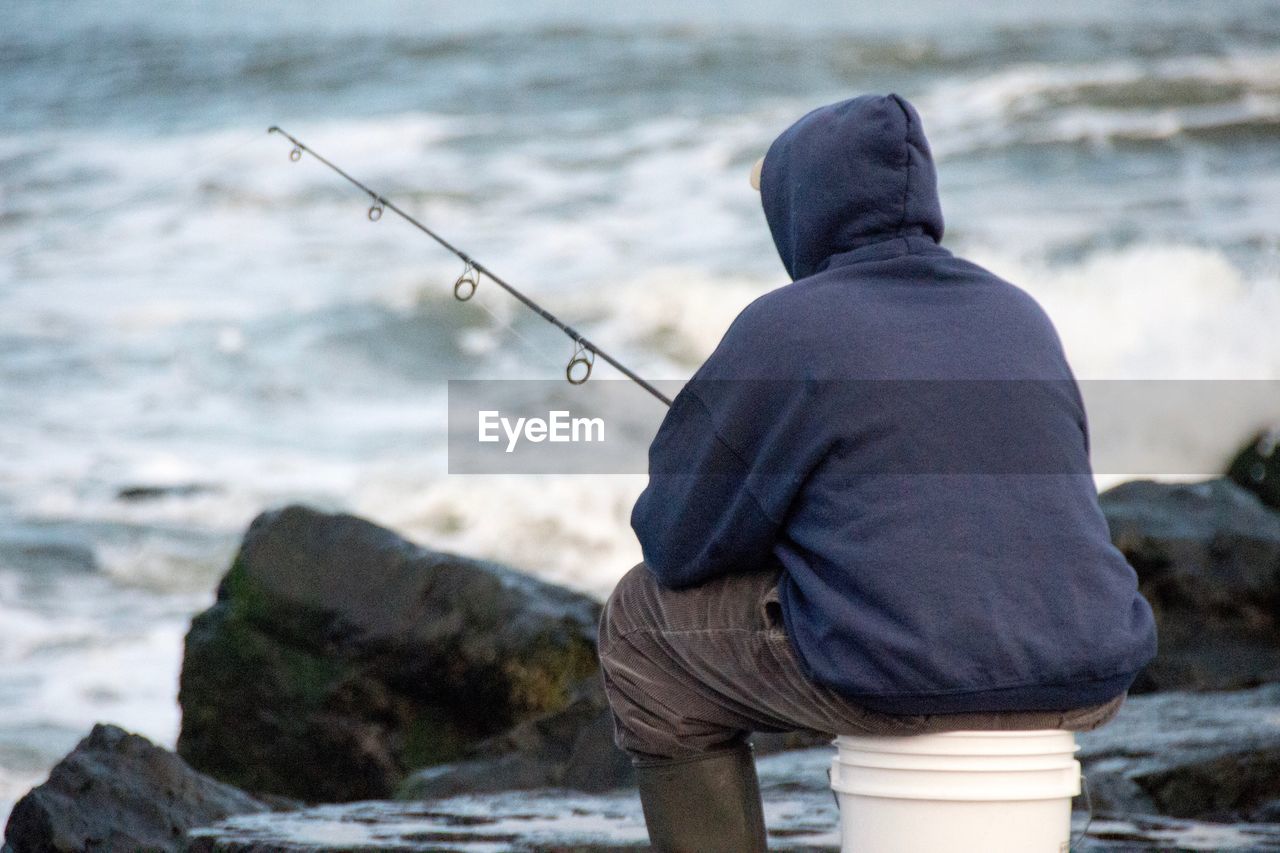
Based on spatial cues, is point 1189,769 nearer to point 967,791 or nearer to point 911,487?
point 967,791

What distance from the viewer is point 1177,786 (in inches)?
140

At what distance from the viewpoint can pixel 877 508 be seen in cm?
189

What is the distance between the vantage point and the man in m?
1.88

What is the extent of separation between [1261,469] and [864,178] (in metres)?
6.04

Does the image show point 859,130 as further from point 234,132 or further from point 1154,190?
point 234,132

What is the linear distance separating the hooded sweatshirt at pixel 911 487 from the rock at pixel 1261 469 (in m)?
5.59

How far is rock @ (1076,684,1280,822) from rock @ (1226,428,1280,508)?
3454mm

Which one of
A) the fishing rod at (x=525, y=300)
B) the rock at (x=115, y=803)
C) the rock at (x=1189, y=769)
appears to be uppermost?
the fishing rod at (x=525, y=300)

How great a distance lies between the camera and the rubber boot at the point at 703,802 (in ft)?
7.08

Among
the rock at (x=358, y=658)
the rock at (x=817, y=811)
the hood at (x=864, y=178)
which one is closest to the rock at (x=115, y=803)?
the rock at (x=817, y=811)

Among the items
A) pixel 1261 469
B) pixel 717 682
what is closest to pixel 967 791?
pixel 717 682

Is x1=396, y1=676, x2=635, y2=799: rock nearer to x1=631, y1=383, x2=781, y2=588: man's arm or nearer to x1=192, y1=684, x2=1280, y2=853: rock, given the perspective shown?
x1=192, y1=684, x2=1280, y2=853: rock

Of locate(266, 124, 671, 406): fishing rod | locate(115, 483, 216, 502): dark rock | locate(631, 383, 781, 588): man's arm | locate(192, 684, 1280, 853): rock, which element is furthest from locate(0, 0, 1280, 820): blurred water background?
locate(631, 383, 781, 588): man's arm

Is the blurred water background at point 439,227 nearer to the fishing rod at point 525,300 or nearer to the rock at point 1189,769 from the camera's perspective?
the fishing rod at point 525,300
